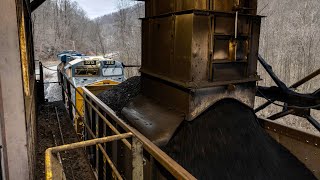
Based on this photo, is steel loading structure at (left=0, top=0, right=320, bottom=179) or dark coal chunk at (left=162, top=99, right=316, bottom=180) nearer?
dark coal chunk at (left=162, top=99, right=316, bottom=180)

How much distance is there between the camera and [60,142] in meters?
5.36

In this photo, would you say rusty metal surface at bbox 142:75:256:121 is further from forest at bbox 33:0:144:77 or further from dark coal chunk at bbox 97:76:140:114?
forest at bbox 33:0:144:77

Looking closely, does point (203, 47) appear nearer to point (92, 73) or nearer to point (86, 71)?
point (86, 71)

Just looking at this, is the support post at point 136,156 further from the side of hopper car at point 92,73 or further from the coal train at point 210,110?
the side of hopper car at point 92,73

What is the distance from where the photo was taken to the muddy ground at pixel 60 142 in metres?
4.27

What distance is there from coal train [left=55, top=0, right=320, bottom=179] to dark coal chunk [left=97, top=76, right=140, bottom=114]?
0.74m

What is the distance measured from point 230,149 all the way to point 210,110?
2.45 ft

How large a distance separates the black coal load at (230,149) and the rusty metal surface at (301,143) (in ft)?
0.30

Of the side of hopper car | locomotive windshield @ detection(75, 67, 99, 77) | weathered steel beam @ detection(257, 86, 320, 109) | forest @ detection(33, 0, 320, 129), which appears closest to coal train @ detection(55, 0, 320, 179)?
weathered steel beam @ detection(257, 86, 320, 109)

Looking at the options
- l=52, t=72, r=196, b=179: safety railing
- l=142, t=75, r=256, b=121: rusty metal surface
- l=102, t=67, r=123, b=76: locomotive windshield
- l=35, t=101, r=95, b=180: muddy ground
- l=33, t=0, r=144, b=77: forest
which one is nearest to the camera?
l=52, t=72, r=196, b=179: safety railing

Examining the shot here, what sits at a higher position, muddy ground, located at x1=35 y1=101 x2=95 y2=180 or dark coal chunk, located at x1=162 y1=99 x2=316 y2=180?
dark coal chunk, located at x1=162 y1=99 x2=316 y2=180

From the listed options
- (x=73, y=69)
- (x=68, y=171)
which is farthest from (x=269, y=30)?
(x=68, y=171)

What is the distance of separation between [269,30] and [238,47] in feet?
86.0

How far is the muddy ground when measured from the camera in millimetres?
4271
